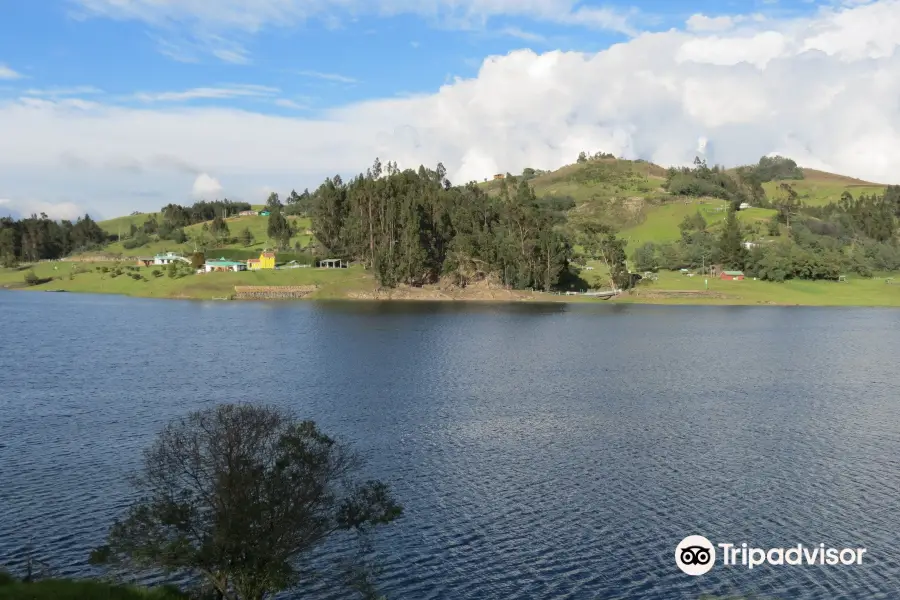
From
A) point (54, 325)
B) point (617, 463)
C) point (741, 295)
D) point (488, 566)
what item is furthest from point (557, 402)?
point (741, 295)

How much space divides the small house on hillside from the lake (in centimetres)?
8524

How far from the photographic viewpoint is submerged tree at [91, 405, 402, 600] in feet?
77.0

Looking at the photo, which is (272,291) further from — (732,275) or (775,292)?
(775,292)

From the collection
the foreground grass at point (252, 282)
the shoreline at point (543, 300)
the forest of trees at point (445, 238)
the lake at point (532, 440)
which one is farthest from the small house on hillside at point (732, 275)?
the foreground grass at point (252, 282)

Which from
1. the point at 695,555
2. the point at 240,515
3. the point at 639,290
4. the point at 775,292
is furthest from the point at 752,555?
the point at 775,292

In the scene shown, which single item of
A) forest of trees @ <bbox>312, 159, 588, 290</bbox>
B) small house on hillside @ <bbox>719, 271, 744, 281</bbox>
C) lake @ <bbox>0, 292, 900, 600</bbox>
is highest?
forest of trees @ <bbox>312, 159, 588, 290</bbox>

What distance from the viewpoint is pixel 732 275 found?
19438 centimetres

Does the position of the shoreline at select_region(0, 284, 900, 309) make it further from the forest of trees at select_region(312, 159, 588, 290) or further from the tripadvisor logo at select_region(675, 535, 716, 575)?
the tripadvisor logo at select_region(675, 535, 716, 575)

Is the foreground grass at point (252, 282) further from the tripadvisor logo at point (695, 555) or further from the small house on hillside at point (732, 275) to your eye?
the tripadvisor logo at point (695, 555)

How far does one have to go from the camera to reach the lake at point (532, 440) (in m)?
31.9

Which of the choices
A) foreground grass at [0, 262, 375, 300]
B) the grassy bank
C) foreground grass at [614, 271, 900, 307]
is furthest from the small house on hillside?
foreground grass at [0, 262, 375, 300]

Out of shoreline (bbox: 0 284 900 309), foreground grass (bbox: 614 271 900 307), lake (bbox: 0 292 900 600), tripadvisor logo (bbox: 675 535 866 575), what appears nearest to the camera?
lake (bbox: 0 292 900 600)

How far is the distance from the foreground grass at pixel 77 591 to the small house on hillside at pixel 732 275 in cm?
18405

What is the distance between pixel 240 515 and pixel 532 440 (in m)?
28.7
